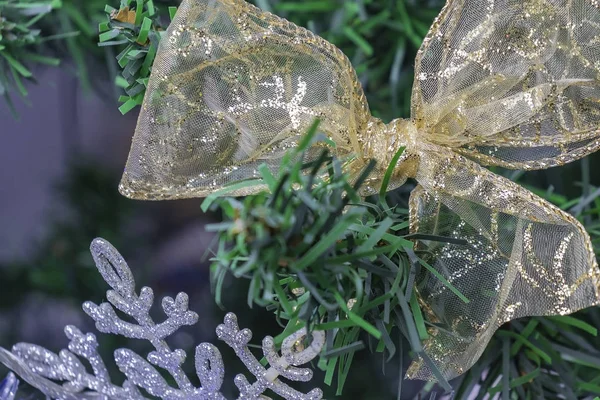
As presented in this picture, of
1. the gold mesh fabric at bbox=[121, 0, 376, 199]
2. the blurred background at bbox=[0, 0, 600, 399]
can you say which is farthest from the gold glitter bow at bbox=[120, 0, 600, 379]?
the blurred background at bbox=[0, 0, 600, 399]

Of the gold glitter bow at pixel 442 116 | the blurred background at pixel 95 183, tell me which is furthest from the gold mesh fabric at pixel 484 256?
the blurred background at pixel 95 183

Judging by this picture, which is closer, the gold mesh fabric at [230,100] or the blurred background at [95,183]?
the gold mesh fabric at [230,100]

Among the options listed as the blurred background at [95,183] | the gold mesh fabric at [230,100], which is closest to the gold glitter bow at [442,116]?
the gold mesh fabric at [230,100]

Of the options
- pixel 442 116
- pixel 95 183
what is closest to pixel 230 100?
pixel 442 116

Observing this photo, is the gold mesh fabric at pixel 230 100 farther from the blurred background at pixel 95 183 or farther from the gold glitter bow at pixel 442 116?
the blurred background at pixel 95 183

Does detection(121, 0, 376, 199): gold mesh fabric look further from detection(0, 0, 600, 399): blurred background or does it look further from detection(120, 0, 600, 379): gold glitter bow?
detection(0, 0, 600, 399): blurred background

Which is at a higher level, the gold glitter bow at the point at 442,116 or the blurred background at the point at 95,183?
the gold glitter bow at the point at 442,116

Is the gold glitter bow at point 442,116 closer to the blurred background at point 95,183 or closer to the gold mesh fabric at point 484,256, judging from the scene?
the gold mesh fabric at point 484,256

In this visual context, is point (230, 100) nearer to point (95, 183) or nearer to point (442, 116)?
point (442, 116)
